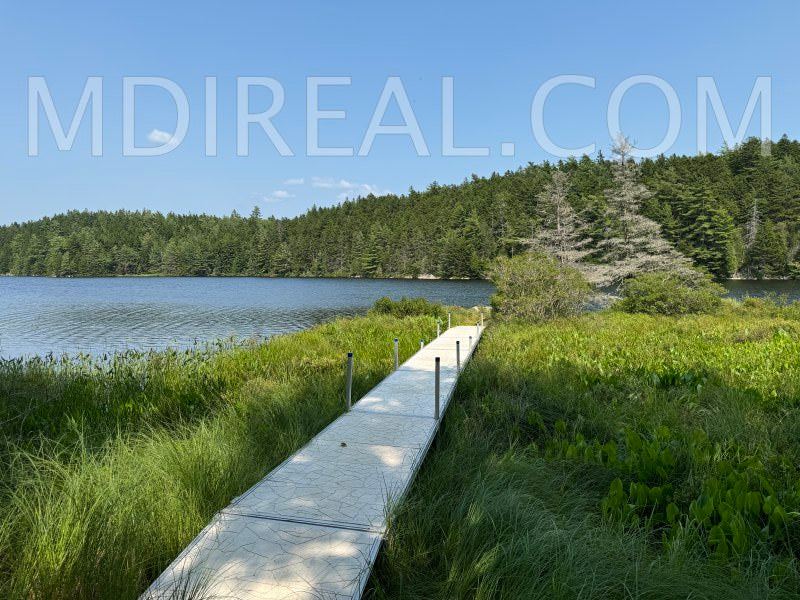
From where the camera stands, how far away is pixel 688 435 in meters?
5.08

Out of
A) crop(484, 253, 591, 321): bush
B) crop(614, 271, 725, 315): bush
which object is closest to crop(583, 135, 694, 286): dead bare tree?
crop(614, 271, 725, 315): bush

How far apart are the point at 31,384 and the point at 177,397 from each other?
8.81ft

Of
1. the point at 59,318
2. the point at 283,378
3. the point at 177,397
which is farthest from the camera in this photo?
the point at 59,318

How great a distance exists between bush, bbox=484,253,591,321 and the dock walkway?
39.5 feet

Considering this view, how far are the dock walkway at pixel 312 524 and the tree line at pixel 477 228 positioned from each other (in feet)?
92.6

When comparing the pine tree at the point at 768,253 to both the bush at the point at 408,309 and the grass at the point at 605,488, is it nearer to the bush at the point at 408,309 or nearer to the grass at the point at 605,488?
the bush at the point at 408,309

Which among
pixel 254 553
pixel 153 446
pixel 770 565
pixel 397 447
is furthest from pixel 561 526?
pixel 153 446

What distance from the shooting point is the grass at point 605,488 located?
8.83 ft

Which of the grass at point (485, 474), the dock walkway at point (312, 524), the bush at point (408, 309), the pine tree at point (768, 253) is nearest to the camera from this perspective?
the dock walkway at point (312, 524)


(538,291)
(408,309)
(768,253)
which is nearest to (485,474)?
(538,291)

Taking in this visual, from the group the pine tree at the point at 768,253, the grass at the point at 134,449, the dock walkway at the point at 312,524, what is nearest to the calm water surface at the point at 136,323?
the grass at the point at 134,449

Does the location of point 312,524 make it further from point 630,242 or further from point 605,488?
point 630,242

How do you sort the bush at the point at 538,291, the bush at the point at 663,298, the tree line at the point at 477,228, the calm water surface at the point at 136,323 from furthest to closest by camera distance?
the tree line at the point at 477,228 < the bush at the point at 663,298 < the calm water surface at the point at 136,323 < the bush at the point at 538,291

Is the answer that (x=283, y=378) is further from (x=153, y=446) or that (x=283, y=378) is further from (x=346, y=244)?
(x=346, y=244)
